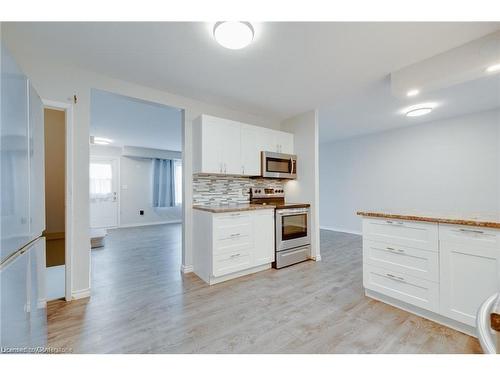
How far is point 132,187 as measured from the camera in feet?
22.7

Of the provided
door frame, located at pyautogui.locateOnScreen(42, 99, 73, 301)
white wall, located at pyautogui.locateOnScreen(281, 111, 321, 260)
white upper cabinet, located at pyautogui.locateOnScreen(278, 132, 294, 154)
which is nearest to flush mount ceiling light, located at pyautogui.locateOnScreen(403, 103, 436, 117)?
white wall, located at pyautogui.locateOnScreen(281, 111, 321, 260)

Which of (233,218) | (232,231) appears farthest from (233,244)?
(233,218)

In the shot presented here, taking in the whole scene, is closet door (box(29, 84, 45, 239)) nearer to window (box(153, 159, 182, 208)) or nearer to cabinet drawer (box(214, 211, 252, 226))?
cabinet drawer (box(214, 211, 252, 226))

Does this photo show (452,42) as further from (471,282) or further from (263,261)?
(263,261)

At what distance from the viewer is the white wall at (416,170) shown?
3.64 meters

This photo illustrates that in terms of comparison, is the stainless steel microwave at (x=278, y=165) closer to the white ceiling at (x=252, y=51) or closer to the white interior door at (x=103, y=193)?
the white ceiling at (x=252, y=51)

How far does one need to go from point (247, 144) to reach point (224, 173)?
61 cm

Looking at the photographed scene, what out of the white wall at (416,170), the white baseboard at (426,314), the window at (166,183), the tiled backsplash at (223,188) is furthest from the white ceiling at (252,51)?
the window at (166,183)

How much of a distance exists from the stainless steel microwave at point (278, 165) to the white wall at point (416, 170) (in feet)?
8.44

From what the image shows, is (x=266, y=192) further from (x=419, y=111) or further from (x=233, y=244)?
(x=419, y=111)

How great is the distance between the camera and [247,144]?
3258mm

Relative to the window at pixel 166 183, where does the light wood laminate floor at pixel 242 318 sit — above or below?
below

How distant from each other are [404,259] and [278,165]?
2.10 meters
